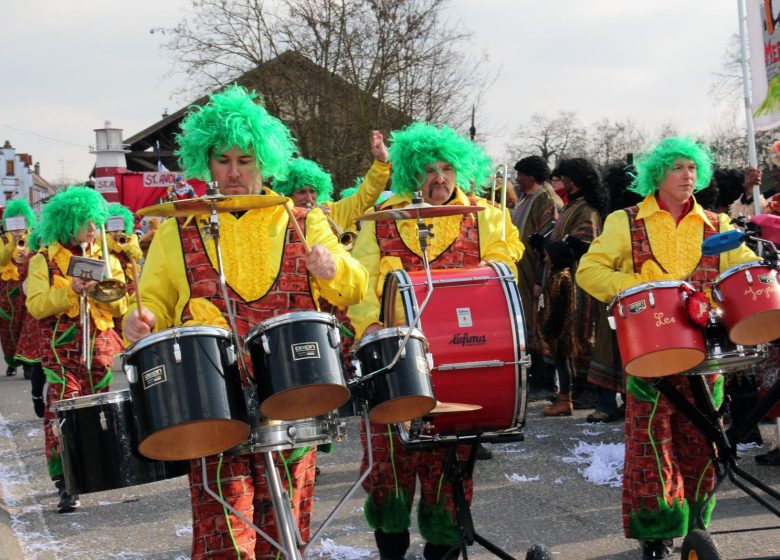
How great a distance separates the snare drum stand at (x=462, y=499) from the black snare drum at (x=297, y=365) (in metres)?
1.17

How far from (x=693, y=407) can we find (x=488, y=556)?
1.33 m

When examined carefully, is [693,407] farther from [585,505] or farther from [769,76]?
[769,76]

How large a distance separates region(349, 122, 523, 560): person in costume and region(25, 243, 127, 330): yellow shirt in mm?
2394

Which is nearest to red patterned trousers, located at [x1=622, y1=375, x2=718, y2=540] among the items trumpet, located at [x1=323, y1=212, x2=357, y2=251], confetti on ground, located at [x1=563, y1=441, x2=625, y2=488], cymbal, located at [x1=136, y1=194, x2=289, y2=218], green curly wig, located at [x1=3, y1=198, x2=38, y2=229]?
confetti on ground, located at [x1=563, y1=441, x2=625, y2=488]

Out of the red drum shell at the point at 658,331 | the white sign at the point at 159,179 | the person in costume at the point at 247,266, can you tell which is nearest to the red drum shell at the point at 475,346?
the red drum shell at the point at 658,331

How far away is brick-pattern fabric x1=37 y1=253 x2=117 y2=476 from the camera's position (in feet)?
21.6

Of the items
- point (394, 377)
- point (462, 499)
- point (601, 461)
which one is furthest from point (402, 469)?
point (601, 461)

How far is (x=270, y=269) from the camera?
138 inches

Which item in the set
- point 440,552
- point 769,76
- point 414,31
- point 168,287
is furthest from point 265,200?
Result: point 414,31

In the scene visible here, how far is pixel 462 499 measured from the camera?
13.9ft

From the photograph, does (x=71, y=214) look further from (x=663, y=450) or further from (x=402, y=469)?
(x=663, y=450)

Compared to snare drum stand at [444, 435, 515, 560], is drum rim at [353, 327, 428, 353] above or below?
above

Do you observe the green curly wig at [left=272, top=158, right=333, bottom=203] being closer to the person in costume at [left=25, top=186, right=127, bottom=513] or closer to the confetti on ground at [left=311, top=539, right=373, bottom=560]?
the person in costume at [left=25, top=186, right=127, bottom=513]

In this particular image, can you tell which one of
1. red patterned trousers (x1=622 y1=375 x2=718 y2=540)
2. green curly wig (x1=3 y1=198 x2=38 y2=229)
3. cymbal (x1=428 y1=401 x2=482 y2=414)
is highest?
green curly wig (x1=3 y1=198 x2=38 y2=229)
